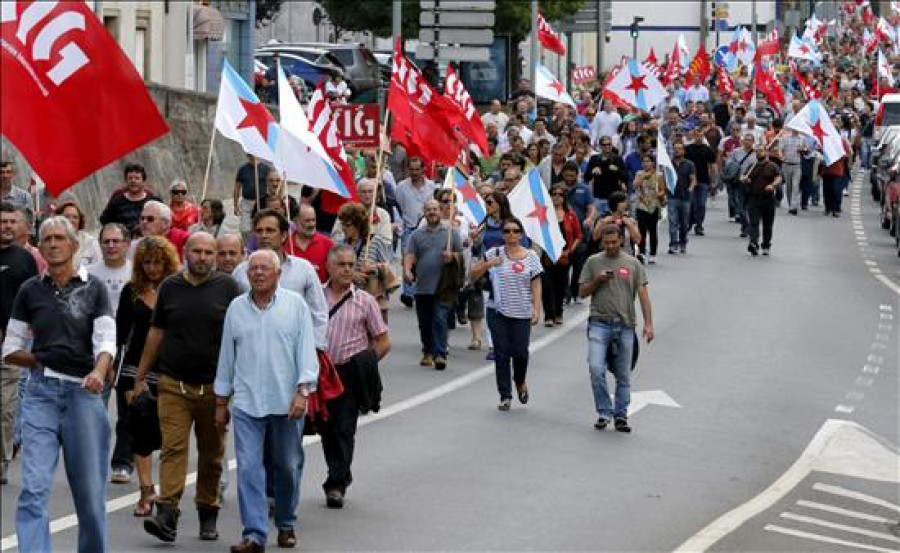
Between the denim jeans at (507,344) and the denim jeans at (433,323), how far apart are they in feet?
8.10

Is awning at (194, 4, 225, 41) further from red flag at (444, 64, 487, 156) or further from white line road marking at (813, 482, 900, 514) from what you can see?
white line road marking at (813, 482, 900, 514)

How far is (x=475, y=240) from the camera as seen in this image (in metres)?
24.4

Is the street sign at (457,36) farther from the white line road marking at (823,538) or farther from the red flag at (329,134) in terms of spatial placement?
the white line road marking at (823,538)

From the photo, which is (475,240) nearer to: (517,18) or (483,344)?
(483,344)

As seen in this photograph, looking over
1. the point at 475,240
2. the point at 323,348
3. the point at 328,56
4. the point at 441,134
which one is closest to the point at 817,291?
the point at 475,240

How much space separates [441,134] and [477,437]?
476cm

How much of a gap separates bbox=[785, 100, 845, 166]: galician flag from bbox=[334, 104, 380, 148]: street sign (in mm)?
13437

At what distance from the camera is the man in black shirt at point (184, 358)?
523 inches

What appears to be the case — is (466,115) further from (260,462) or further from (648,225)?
(260,462)

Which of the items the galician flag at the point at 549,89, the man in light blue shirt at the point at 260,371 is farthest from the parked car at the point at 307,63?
the man in light blue shirt at the point at 260,371

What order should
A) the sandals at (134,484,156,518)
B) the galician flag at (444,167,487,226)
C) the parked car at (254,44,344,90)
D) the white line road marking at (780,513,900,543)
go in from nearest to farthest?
1. the sandals at (134,484,156,518)
2. the white line road marking at (780,513,900,543)
3. the galician flag at (444,167,487,226)
4. the parked car at (254,44,344,90)

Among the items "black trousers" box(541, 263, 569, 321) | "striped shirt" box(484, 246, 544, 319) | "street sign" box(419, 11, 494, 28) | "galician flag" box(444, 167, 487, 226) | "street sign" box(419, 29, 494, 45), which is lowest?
"black trousers" box(541, 263, 569, 321)

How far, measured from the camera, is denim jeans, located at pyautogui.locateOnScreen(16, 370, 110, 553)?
11.8 m

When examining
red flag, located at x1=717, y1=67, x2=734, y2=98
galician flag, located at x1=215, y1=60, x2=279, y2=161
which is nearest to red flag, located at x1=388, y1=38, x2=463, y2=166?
galician flag, located at x1=215, y1=60, x2=279, y2=161
